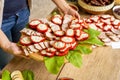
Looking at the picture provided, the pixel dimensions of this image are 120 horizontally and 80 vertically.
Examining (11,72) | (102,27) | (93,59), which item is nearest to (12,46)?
(11,72)

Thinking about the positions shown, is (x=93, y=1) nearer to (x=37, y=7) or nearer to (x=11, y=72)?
(x=11, y=72)

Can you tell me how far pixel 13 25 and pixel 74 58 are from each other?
19.5 inches

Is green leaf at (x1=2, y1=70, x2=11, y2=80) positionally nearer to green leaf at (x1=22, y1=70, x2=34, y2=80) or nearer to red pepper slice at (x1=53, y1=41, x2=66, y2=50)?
green leaf at (x1=22, y1=70, x2=34, y2=80)

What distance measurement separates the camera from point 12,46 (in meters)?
0.95

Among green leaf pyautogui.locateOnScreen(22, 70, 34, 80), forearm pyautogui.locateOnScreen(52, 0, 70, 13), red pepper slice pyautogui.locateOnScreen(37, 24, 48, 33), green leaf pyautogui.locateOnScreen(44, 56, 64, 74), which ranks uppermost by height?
red pepper slice pyautogui.locateOnScreen(37, 24, 48, 33)

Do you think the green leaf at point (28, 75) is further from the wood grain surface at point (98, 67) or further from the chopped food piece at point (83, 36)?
the chopped food piece at point (83, 36)

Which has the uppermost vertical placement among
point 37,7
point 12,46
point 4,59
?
point 12,46

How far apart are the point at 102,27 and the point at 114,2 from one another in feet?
0.81

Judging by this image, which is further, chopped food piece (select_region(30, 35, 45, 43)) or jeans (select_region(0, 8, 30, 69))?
jeans (select_region(0, 8, 30, 69))

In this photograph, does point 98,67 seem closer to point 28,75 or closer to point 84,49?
point 84,49

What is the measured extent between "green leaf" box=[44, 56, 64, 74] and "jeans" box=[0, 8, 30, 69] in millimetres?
435

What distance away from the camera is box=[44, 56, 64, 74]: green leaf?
89 cm

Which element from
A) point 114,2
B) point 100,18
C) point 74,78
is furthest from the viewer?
point 114,2

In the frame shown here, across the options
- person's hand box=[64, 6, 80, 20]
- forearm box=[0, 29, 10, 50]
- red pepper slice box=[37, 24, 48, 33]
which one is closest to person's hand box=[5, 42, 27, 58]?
forearm box=[0, 29, 10, 50]
